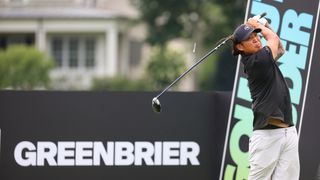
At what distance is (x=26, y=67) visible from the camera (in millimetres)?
28391

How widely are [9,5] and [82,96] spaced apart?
1127 inches

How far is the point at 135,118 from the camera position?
7.57m

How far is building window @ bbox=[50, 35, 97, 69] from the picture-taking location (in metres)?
34.1

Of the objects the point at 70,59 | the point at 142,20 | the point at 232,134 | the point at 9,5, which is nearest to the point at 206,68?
the point at 142,20

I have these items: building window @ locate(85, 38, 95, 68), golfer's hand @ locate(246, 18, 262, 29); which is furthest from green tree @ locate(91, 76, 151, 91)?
golfer's hand @ locate(246, 18, 262, 29)

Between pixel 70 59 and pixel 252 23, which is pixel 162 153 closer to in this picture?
pixel 252 23

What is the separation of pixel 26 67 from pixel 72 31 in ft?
20.4

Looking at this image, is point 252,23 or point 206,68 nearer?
point 252,23

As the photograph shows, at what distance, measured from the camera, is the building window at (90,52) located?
113ft

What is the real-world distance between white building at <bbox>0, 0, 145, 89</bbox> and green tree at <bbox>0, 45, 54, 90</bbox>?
4.25 m

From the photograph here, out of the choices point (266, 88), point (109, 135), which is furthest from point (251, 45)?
point (109, 135)

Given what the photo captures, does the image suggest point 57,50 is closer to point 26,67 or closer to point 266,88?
point 26,67

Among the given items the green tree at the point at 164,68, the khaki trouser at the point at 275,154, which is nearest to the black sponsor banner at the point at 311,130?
the khaki trouser at the point at 275,154

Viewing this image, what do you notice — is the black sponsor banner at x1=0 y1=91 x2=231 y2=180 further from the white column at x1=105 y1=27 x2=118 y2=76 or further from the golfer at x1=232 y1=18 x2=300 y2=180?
the white column at x1=105 y1=27 x2=118 y2=76
